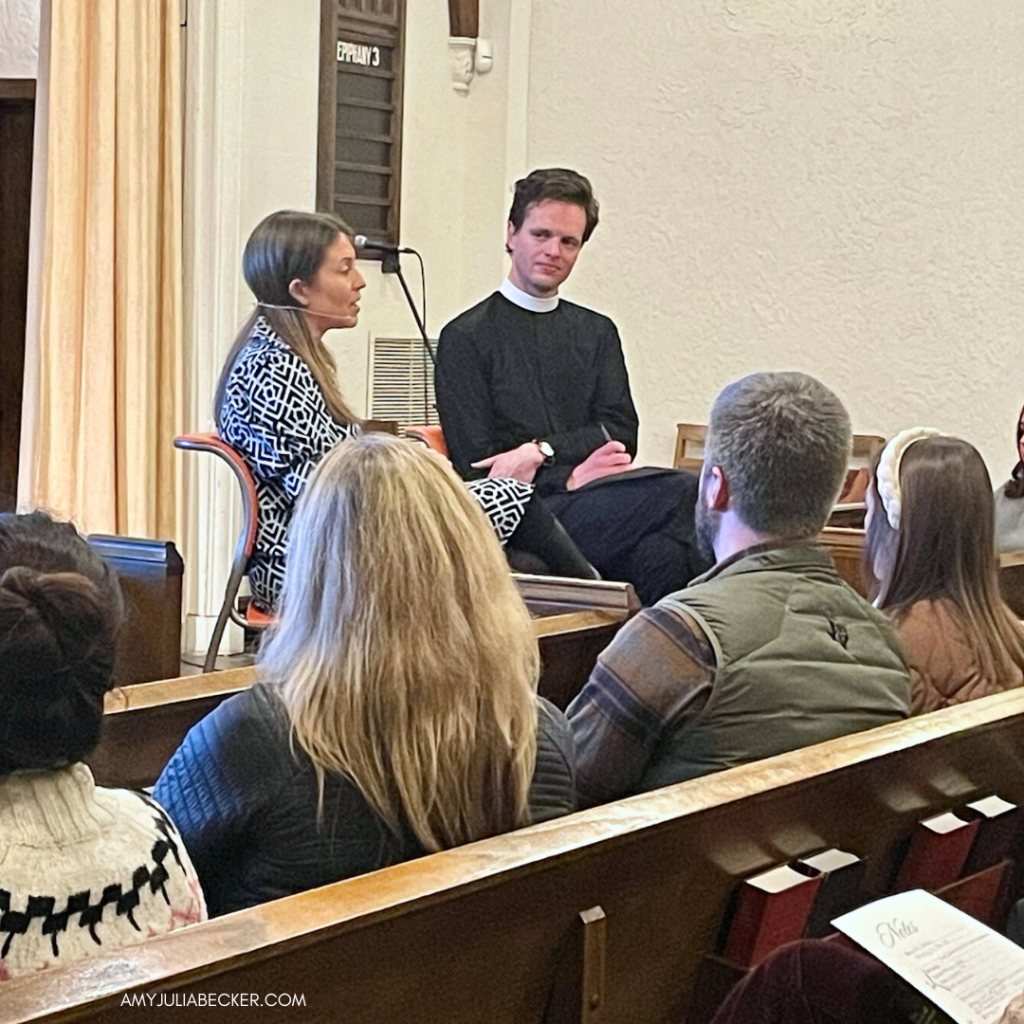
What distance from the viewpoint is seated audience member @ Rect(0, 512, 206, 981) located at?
1.26 metres

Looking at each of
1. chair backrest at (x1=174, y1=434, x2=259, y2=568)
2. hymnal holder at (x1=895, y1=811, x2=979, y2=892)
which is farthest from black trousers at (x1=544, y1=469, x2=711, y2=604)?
hymnal holder at (x1=895, y1=811, x2=979, y2=892)

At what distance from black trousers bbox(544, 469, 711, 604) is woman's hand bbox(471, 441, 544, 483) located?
9 centimetres

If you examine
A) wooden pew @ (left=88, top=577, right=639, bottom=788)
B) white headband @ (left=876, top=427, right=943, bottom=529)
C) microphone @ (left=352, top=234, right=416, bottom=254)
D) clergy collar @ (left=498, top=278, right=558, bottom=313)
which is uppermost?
microphone @ (left=352, top=234, right=416, bottom=254)

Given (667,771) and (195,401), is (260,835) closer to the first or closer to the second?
(667,771)

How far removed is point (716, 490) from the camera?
2.10 meters

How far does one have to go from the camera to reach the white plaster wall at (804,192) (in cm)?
519

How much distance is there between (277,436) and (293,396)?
0.09 m

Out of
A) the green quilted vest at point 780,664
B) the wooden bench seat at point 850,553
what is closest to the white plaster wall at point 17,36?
the wooden bench seat at point 850,553

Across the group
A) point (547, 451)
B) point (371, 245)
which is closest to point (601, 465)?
point (547, 451)

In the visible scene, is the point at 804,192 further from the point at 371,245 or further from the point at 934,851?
the point at 934,851

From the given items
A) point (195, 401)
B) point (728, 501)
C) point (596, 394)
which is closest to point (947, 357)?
point (596, 394)

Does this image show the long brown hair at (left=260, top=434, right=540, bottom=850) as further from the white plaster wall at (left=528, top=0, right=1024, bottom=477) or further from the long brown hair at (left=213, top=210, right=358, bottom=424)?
the white plaster wall at (left=528, top=0, right=1024, bottom=477)

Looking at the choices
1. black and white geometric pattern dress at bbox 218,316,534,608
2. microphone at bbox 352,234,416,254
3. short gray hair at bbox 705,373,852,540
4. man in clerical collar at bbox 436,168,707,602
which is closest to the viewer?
short gray hair at bbox 705,373,852,540

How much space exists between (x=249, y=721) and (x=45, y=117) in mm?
3645
